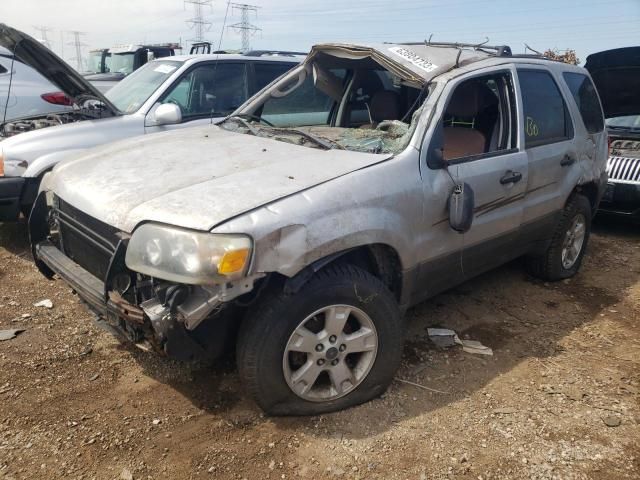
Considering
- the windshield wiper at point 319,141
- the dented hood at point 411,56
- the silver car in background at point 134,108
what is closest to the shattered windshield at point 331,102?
the windshield wiper at point 319,141

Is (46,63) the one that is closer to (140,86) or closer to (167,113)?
(140,86)

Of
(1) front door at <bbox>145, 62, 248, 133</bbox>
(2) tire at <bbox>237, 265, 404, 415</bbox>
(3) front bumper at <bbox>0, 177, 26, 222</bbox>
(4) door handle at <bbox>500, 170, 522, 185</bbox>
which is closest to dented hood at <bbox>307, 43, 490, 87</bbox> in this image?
(4) door handle at <bbox>500, 170, 522, 185</bbox>

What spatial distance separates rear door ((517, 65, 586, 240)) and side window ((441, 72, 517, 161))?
12 cm

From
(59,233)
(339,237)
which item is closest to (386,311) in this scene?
(339,237)

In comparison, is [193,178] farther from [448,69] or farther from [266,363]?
[448,69]

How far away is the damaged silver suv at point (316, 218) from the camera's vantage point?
2262 mm

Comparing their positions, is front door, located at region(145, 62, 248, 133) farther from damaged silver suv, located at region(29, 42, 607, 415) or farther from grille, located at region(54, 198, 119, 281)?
grille, located at region(54, 198, 119, 281)

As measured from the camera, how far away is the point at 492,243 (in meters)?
3.54

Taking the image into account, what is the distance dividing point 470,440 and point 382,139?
66.6 inches

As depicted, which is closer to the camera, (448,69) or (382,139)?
(382,139)

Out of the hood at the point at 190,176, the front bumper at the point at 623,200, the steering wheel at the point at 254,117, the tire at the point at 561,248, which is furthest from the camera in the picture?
the front bumper at the point at 623,200

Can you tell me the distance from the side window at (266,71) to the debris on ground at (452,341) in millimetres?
3795

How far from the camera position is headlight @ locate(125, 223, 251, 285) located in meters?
2.14

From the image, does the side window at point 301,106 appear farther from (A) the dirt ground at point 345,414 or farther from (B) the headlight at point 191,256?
(B) the headlight at point 191,256
